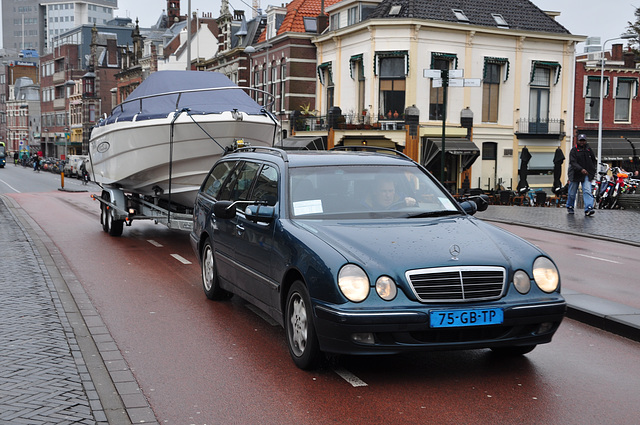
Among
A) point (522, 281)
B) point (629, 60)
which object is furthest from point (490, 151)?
point (522, 281)

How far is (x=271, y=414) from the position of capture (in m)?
4.92

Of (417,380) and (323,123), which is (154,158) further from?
(323,123)

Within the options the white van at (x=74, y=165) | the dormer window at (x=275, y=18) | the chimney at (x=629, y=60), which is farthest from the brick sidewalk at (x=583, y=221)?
the white van at (x=74, y=165)

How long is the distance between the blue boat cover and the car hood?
7898 millimetres

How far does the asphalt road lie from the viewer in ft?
16.1

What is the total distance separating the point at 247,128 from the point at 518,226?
775 centimetres

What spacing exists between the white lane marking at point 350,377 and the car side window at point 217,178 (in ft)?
11.0

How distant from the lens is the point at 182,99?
1390 centimetres

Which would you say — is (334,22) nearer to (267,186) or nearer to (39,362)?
(267,186)

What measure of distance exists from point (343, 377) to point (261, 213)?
Answer: 5.39ft

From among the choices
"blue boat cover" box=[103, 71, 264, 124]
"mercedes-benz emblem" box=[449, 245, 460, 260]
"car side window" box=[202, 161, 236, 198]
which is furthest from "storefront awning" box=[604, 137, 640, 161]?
"mercedes-benz emblem" box=[449, 245, 460, 260]

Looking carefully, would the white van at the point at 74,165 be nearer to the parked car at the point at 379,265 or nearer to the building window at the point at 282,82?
the building window at the point at 282,82

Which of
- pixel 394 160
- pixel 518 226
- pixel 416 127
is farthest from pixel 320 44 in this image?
pixel 394 160

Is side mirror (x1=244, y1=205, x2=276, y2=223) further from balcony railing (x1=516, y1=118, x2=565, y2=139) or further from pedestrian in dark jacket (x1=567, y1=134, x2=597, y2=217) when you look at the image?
balcony railing (x1=516, y1=118, x2=565, y2=139)
